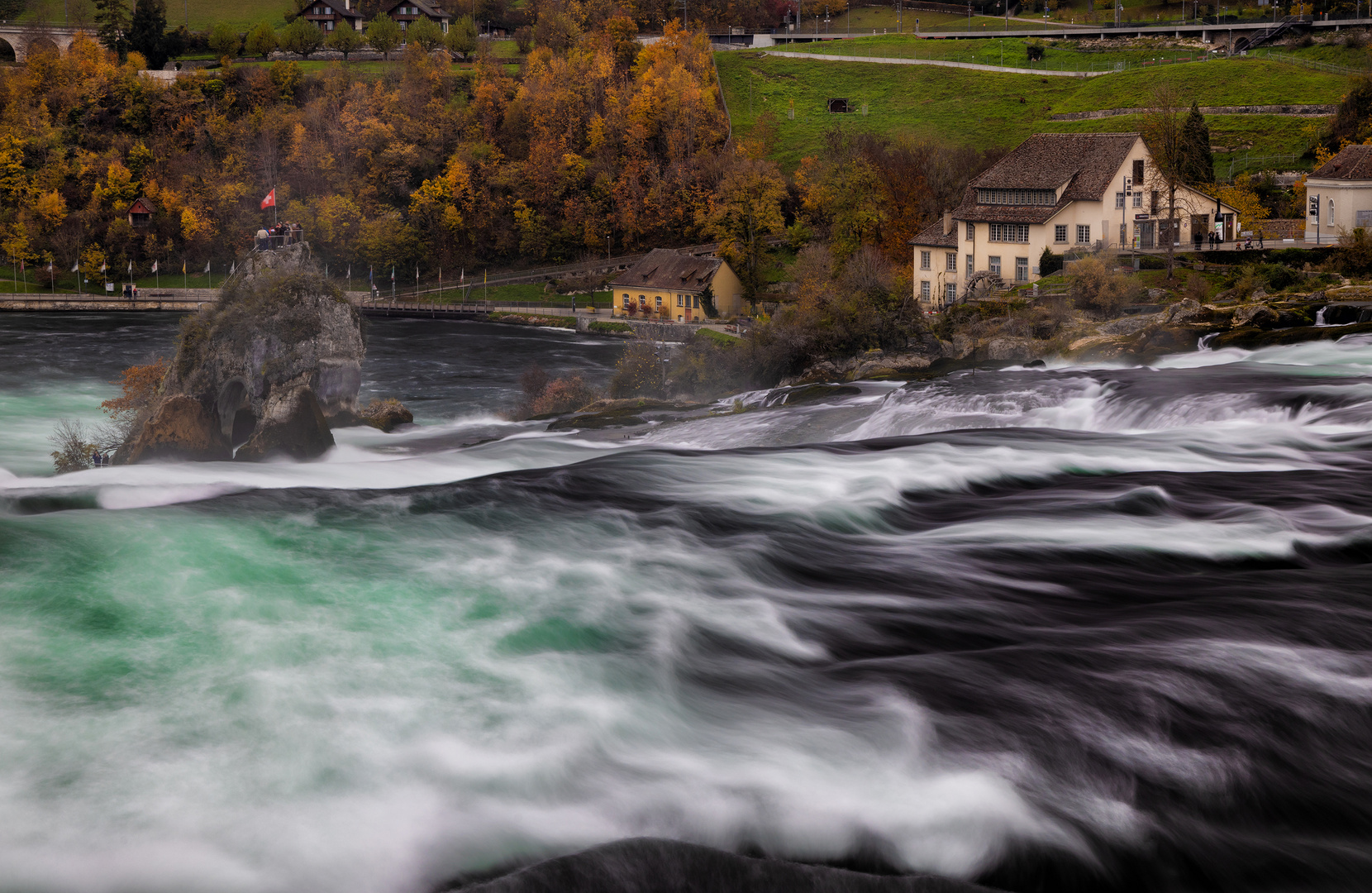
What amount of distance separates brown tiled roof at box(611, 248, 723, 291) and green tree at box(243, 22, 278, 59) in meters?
77.0

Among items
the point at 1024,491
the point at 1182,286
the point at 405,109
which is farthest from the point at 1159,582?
the point at 405,109

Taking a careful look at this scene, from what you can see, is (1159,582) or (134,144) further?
(134,144)

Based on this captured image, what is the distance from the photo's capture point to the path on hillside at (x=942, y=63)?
10688 cm

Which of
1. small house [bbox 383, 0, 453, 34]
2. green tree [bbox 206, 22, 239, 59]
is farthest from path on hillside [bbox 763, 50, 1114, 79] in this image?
green tree [bbox 206, 22, 239, 59]

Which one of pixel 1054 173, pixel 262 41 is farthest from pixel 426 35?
pixel 1054 173

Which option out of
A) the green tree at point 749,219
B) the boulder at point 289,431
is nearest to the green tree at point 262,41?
the green tree at point 749,219

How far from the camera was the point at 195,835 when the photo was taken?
7938mm

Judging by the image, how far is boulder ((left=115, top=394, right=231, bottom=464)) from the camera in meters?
31.0

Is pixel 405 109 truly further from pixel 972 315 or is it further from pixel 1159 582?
pixel 1159 582

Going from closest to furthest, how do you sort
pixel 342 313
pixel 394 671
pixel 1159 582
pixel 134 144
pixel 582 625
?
1. pixel 394 671
2. pixel 582 625
3. pixel 1159 582
4. pixel 342 313
5. pixel 134 144

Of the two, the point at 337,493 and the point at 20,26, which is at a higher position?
the point at 20,26

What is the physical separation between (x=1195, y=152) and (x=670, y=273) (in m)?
34.0

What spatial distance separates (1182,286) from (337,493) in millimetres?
38090

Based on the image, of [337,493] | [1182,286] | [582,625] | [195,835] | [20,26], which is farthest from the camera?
[20,26]
